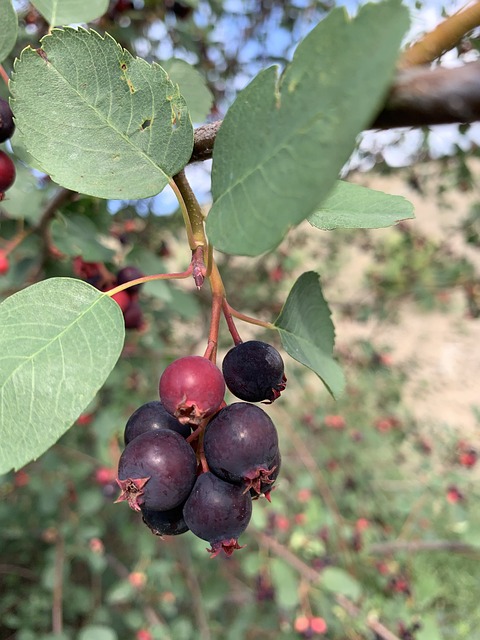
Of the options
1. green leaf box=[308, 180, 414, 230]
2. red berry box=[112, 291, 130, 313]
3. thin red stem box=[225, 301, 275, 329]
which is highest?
green leaf box=[308, 180, 414, 230]

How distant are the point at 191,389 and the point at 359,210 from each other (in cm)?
33

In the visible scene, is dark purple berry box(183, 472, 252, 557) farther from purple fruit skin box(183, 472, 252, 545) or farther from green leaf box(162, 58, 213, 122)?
green leaf box(162, 58, 213, 122)

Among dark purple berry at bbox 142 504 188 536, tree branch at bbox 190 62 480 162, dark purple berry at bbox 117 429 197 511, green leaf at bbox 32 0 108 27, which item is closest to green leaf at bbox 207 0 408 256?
tree branch at bbox 190 62 480 162

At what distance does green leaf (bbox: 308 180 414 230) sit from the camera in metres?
0.63

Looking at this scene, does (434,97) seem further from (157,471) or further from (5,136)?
(5,136)

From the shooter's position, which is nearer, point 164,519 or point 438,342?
point 164,519

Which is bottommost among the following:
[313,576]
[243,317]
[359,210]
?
[313,576]

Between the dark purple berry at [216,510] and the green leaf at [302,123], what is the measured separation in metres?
0.28

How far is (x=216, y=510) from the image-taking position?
1.75 ft

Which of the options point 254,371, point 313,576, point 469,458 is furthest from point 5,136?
point 469,458

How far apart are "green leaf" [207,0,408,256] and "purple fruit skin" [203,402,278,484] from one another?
0.68 feet

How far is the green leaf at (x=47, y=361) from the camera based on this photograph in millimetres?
482

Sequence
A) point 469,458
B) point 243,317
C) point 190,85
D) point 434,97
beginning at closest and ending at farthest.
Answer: point 434,97
point 243,317
point 190,85
point 469,458

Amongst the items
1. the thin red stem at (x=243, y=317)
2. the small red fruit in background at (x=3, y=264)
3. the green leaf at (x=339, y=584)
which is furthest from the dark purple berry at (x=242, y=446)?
the green leaf at (x=339, y=584)
